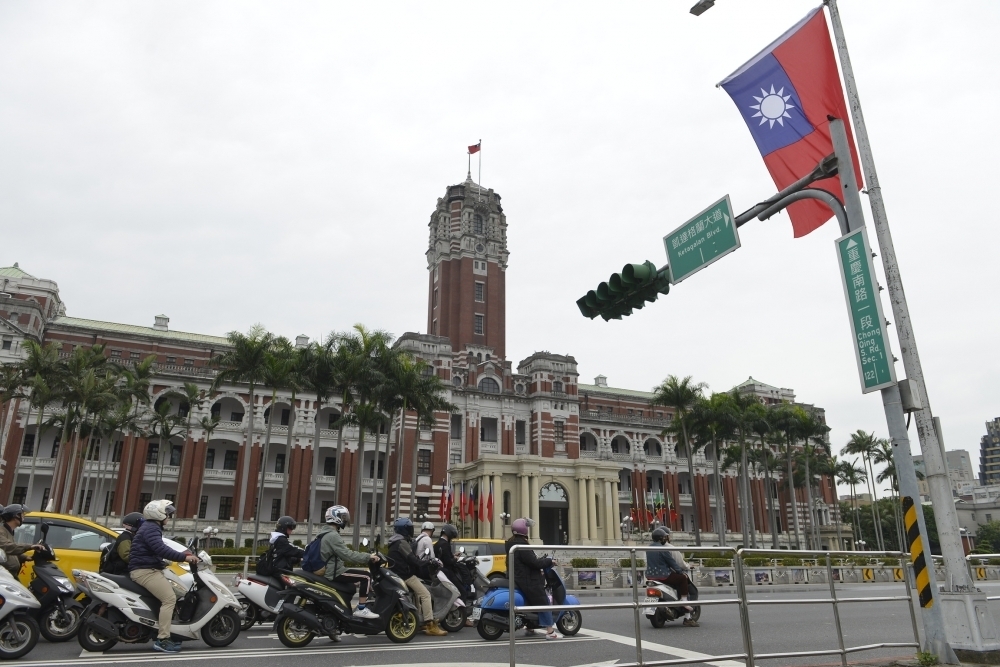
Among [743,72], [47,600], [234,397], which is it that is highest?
[234,397]

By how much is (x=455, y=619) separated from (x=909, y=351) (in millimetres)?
8261

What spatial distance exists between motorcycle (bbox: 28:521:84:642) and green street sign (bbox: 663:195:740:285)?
10037 mm

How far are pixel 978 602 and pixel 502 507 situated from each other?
41.5 metres

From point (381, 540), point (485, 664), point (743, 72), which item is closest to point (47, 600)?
point (485, 664)

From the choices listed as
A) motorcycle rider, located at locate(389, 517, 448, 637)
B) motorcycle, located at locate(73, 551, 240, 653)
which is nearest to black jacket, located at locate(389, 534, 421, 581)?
motorcycle rider, located at locate(389, 517, 448, 637)

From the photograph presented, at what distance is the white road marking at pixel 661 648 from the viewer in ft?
27.2

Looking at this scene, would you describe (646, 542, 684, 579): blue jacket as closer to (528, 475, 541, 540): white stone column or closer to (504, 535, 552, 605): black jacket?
(504, 535, 552, 605): black jacket

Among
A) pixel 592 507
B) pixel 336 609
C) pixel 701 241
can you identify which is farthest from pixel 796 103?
pixel 592 507

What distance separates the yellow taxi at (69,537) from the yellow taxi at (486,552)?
25.5ft

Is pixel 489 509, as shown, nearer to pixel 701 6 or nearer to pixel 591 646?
pixel 591 646

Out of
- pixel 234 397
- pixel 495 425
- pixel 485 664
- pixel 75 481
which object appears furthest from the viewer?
pixel 495 425

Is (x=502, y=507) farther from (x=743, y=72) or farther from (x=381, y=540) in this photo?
(x=743, y=72)

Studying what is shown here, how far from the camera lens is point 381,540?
4631 cm

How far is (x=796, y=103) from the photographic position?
11.4 metres
